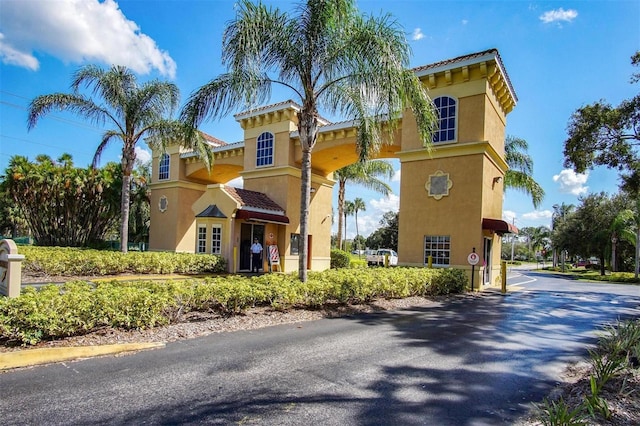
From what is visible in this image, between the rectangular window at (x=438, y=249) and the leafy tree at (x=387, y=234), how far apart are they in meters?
47.6

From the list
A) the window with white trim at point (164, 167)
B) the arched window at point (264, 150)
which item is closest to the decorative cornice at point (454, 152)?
the arched window at point (264, 150)

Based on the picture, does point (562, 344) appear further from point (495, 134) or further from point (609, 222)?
point (609, 222)

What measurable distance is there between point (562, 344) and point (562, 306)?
639cm

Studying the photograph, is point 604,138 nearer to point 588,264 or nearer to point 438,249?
point 438,249

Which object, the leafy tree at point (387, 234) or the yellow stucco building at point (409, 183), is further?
the leafy tree at point (387, 234)

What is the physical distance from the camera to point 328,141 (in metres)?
20.0

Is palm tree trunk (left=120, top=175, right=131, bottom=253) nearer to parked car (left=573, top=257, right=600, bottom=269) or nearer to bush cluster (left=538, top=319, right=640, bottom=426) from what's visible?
bush cluster (left=538, top=319, right=640, bottom=426)

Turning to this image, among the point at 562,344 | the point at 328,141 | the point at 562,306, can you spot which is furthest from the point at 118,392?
the point at 328,141

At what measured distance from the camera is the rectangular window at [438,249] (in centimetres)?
1623

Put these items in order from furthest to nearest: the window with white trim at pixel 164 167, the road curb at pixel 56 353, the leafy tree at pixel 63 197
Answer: the window with white trim at pixel 164 167
the leafy tree at pixel 63 197
the road curb at pixel 56 353

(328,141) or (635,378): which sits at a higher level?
(328,141)

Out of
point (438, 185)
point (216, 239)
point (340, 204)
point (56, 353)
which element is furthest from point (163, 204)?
point (56, 353)

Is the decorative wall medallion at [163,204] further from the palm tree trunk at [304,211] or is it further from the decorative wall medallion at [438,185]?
the palm tree trunk at [304,211]

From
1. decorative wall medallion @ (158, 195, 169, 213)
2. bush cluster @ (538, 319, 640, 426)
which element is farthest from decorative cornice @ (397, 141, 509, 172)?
decorative wall medallion @ (158, 195, 169, 213)
